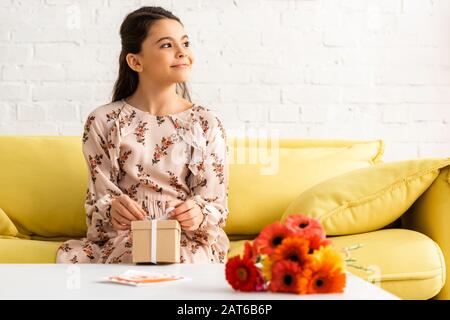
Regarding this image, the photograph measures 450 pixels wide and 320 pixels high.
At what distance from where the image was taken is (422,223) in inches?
82.7

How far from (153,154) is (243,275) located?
1007 mm

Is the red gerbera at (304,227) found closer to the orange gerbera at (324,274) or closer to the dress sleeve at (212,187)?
the orange gerbera at (324,274)

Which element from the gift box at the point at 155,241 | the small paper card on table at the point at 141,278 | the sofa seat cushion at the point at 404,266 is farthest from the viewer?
the sofa seat cushion at the point at 404,266

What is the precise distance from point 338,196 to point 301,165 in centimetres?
35

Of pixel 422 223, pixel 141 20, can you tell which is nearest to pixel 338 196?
pixel 422 223

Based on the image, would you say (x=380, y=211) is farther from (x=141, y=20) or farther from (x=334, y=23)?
(x=334, y=23)

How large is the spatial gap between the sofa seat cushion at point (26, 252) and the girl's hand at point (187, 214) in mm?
403

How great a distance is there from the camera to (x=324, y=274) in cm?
112

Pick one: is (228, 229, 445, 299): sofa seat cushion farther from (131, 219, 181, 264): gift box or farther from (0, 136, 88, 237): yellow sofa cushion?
(0, 136, 88, 237): yellow sofa cushion

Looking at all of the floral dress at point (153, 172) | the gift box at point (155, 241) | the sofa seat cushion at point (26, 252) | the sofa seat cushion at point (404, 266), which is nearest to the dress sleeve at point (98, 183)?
the floral dress at point (153, 172)

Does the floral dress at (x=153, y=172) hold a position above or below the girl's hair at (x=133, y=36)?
below

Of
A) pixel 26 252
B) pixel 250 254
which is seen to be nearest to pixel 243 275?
pixel 250 254

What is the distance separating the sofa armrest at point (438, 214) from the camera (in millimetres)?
1977

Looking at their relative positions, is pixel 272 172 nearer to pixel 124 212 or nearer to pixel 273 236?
pixel 124 212
